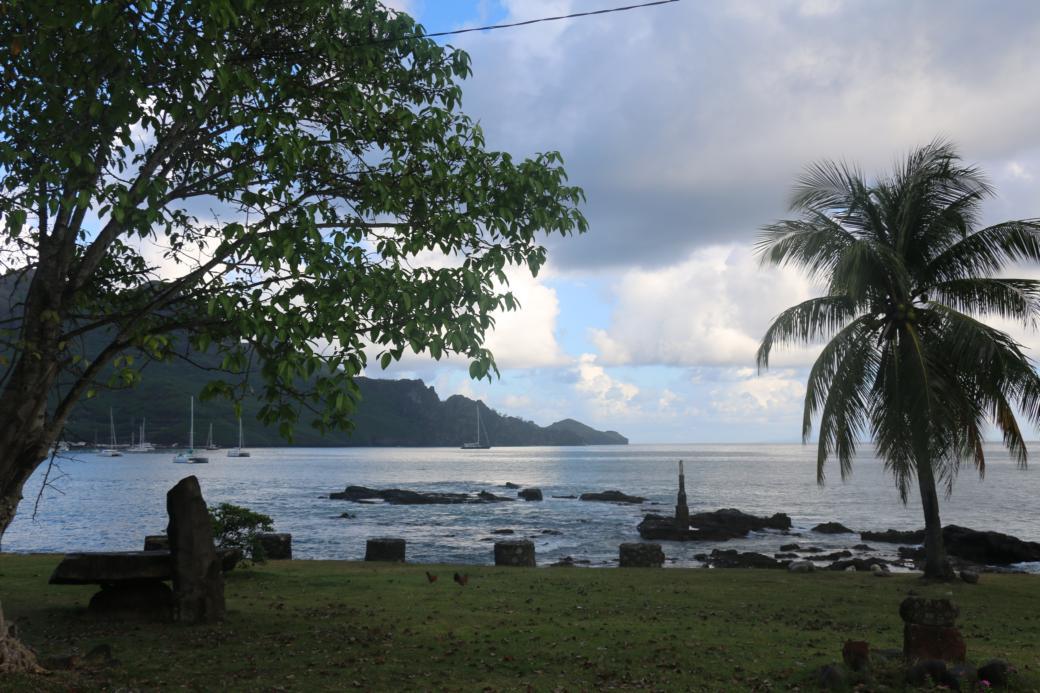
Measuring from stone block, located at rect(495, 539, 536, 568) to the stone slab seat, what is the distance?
10.9 metres

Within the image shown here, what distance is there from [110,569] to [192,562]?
52.9 inches

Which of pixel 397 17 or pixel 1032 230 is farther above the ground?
pixel 397 17

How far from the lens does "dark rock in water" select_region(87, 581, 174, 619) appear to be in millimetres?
12922

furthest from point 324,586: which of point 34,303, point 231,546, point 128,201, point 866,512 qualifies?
point 866,512

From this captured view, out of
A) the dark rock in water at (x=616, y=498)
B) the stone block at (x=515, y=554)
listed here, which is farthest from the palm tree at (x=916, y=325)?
the dark rock in water at (x=616, y=498)

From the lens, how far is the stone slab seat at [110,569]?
12.5 m

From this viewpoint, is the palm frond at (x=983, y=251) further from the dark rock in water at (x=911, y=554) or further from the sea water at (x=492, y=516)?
the dark rock in water at (x=911, y=554)

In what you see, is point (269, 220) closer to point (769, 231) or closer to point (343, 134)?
point (343, 134)

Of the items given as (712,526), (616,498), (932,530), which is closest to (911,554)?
(712,526)

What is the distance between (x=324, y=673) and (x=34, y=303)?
571cm

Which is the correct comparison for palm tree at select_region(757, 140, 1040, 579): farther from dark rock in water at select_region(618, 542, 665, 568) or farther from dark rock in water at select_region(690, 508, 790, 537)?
dark rock in water at select_region(690, 508, 790, 537)

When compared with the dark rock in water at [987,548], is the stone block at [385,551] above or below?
above

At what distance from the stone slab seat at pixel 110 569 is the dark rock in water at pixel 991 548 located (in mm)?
35448

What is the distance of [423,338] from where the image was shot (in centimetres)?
834
